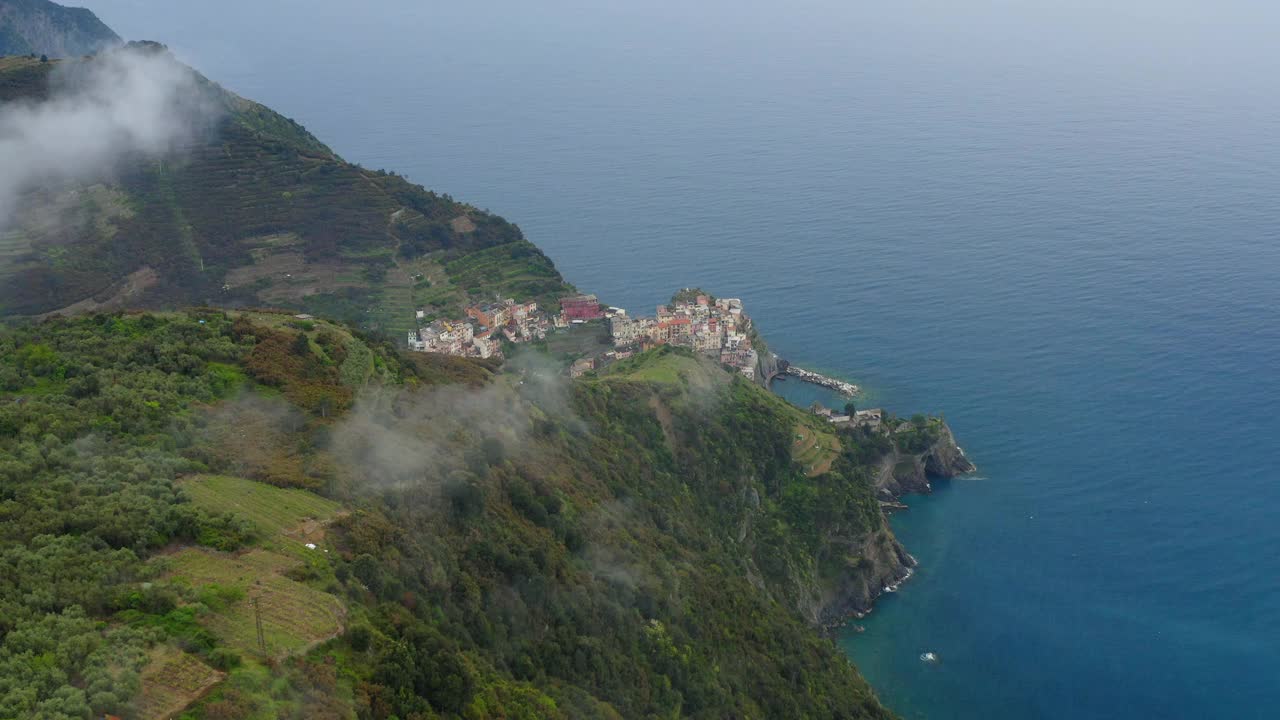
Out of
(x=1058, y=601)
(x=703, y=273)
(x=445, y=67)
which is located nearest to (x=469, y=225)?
(x=703, y=273)

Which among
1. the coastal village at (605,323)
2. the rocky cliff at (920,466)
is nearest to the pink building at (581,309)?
the coastal village at (605,323)

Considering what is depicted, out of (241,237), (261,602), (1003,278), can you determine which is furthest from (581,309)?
(261,602)

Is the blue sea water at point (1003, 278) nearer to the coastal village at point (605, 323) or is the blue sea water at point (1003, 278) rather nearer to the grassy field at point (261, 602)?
the coastal village at point (605, 323)

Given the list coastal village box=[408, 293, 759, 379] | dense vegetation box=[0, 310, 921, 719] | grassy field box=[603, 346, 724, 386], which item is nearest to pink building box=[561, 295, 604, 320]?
coastal village box=[408, 293, 759, 379]

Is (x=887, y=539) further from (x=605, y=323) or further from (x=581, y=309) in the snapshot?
(x=581, y=309)

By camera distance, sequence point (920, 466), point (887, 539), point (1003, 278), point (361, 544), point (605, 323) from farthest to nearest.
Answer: point (1003, 278)
point (605, 323)
point (920, 466)
point (887, 539)
point (361, 544)

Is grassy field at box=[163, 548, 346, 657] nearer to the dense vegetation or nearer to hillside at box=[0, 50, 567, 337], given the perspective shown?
the dense vegetation

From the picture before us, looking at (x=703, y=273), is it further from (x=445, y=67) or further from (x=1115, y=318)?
(x=445, y=67)
